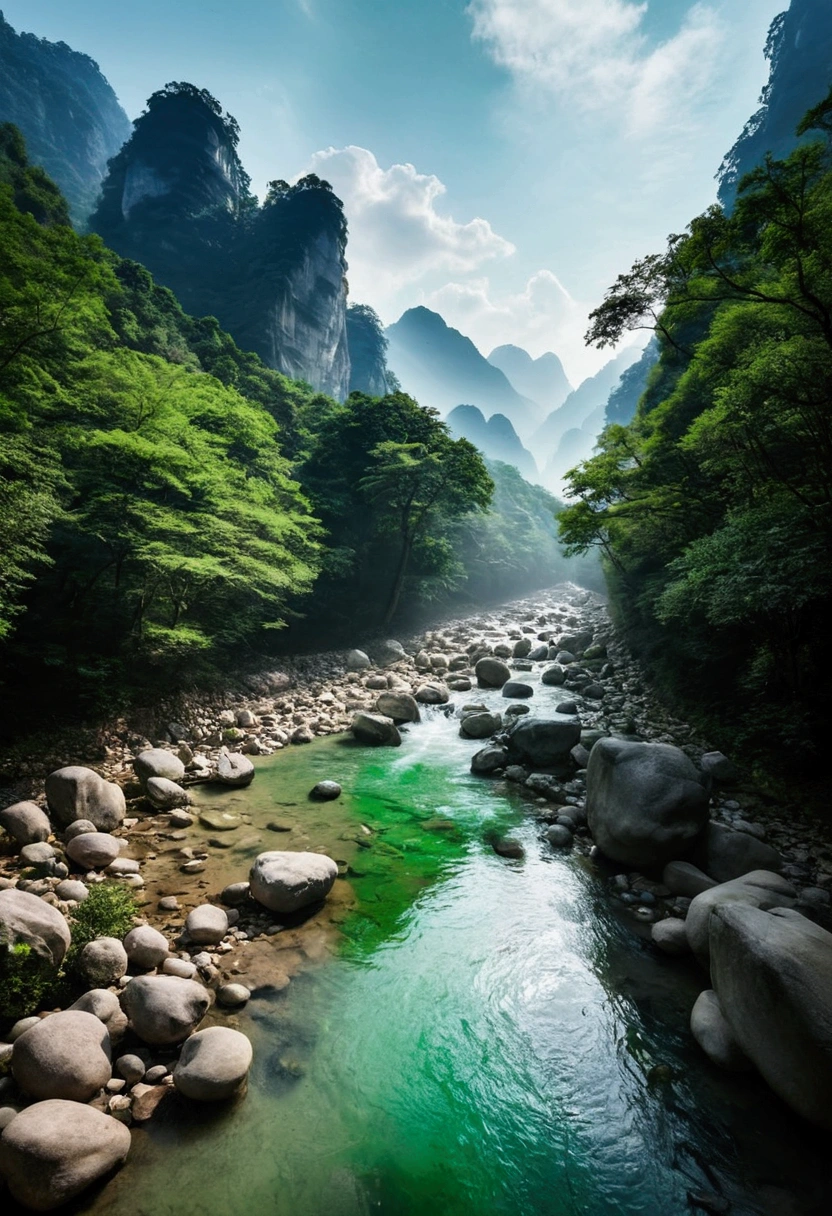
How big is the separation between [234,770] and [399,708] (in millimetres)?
5236

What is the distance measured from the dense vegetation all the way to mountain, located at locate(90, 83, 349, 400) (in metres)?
42.4

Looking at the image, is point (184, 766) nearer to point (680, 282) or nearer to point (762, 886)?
point (762, 886)

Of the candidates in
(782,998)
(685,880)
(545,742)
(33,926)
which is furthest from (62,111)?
(782,998)

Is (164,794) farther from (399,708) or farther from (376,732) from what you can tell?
(399,708)

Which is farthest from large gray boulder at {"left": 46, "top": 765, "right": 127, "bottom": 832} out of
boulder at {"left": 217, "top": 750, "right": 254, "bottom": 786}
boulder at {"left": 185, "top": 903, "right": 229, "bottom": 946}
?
boulder at {"left": 185, "top": 903, "right": 229, "bottom": 946}

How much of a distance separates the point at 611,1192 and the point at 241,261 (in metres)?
63.7

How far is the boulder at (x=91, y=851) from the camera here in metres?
6.04

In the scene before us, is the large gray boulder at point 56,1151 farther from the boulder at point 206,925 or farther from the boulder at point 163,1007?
the boulder at point 206,925

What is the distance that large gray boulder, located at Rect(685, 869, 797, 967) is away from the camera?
188 inches

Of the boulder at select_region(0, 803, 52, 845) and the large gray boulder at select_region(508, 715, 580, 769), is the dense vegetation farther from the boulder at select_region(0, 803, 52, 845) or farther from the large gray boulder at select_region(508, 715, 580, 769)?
the boulder at select_region(0, 803, 52, 845)

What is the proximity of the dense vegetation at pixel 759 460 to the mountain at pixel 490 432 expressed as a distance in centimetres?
13955

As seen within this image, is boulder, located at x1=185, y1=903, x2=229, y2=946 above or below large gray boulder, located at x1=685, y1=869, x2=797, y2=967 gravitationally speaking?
below

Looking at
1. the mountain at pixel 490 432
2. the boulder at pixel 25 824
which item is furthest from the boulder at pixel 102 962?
the mountain at pixel 490 432

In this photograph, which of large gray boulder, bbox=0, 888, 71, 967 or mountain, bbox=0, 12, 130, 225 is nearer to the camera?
large gray boulder, bbox=0, 888, 71, 967
